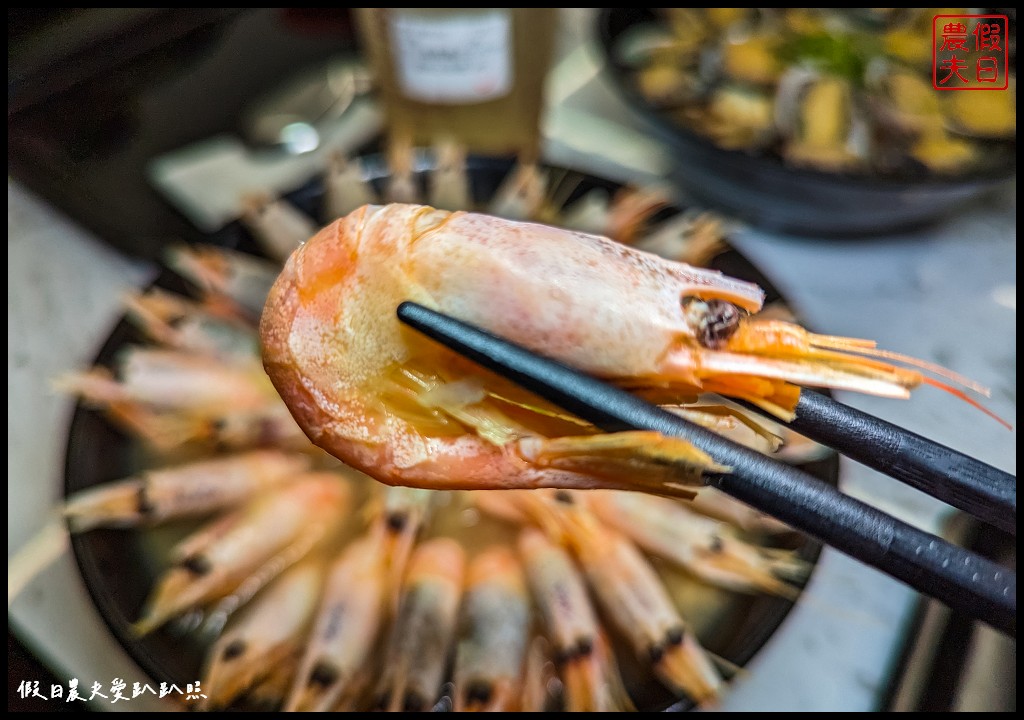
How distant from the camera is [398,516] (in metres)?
0.72

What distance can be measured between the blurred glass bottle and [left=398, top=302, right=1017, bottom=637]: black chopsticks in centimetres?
71

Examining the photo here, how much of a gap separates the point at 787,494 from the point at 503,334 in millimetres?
204

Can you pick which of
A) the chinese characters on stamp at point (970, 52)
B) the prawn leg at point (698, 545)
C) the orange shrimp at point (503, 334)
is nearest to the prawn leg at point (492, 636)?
the prawn leg at point (698, 545)

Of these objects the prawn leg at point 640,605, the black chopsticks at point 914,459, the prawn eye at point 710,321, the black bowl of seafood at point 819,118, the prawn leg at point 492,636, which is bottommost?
the prawn leg at point 492,636

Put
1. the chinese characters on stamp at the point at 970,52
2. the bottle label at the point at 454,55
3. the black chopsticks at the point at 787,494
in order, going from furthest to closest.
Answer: the chinese characters on stamp at the point at 970,52
the bottle label at the point at 454,55
the black chopsticks at the point at 787,494

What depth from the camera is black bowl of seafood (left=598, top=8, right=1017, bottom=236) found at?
0.95 meters

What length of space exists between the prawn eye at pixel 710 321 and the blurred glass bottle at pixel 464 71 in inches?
25.6

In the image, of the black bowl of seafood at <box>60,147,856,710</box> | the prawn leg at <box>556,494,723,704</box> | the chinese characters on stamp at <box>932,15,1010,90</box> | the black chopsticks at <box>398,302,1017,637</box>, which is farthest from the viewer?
the chinese characters on stamp at <box>932,15,1010,90</box>

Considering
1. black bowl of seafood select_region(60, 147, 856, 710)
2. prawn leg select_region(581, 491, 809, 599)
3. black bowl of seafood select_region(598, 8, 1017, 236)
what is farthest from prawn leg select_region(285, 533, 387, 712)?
black bowl of seafood select_region(598, 8, 1017, 236)

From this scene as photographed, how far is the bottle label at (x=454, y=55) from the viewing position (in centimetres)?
94

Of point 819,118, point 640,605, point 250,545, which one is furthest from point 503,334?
point 819,118

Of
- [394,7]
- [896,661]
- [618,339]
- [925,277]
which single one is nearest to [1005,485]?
[618,339]

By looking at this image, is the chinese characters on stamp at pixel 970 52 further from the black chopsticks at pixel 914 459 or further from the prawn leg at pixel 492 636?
the prawn leg at pixel 492 636

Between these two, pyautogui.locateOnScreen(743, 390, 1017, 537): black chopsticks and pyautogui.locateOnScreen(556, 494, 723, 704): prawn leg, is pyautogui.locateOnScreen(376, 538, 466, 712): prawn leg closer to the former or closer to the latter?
pyautogui.locateOnScreen(556, 494, 723, 704): prawn leg
